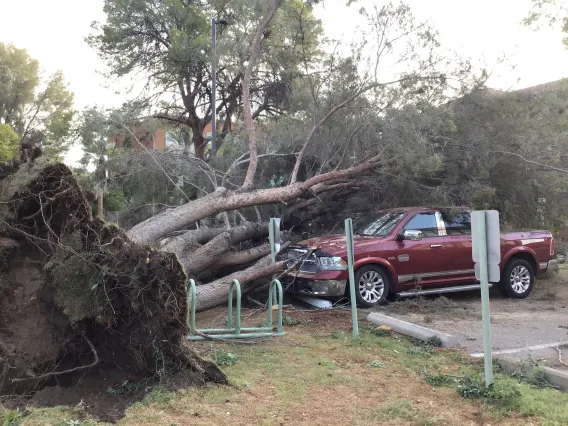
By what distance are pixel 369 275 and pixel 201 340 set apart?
3.60 meters

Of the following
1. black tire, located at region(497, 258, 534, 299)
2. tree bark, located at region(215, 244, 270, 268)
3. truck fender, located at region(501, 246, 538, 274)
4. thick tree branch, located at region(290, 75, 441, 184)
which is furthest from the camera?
thick tree branch, located at region(290, 75, 441, 184)

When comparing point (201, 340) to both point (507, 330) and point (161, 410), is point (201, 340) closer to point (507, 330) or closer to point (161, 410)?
point (161, 410)

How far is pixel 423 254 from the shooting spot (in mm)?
9727

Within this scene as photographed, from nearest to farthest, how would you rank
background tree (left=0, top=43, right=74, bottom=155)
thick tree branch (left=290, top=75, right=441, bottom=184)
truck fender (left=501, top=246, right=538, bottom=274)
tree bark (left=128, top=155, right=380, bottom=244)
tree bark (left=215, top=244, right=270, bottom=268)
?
tree bark (left=128, top=155, right=380, bottom=244) < tree bark (left=215, top=244, right=270, bottom=268) < truck fender (left=501, top=246, right=538, bottom=274) < thick tree branch (left=290, top=75, right=441, bottom=184) < background tree (left=0, top=43, right=74, bottom=155)

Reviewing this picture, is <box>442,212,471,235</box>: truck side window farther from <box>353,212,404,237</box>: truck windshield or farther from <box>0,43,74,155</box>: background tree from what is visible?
<box>0,43,74,155</box>: background tree

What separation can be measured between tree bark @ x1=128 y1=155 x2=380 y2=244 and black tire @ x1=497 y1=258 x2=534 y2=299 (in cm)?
343

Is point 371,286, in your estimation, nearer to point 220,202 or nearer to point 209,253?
point 209,253

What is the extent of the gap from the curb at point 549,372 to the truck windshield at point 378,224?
4205 mm

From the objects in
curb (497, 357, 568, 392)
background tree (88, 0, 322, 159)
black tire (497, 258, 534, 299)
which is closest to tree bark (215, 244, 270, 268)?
black tire (497, 258, 534, 299)

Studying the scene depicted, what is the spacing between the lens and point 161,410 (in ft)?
14.4

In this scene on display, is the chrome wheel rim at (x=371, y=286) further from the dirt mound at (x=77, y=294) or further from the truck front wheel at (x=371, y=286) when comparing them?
the dirt mound at (x=77, y=294)

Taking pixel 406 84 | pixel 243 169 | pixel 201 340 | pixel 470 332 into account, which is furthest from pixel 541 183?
pixel 201 340

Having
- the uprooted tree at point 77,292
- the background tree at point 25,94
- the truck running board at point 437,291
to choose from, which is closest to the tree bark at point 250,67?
the truck running board at point 437,291

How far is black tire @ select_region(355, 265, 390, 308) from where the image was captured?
9078mm
